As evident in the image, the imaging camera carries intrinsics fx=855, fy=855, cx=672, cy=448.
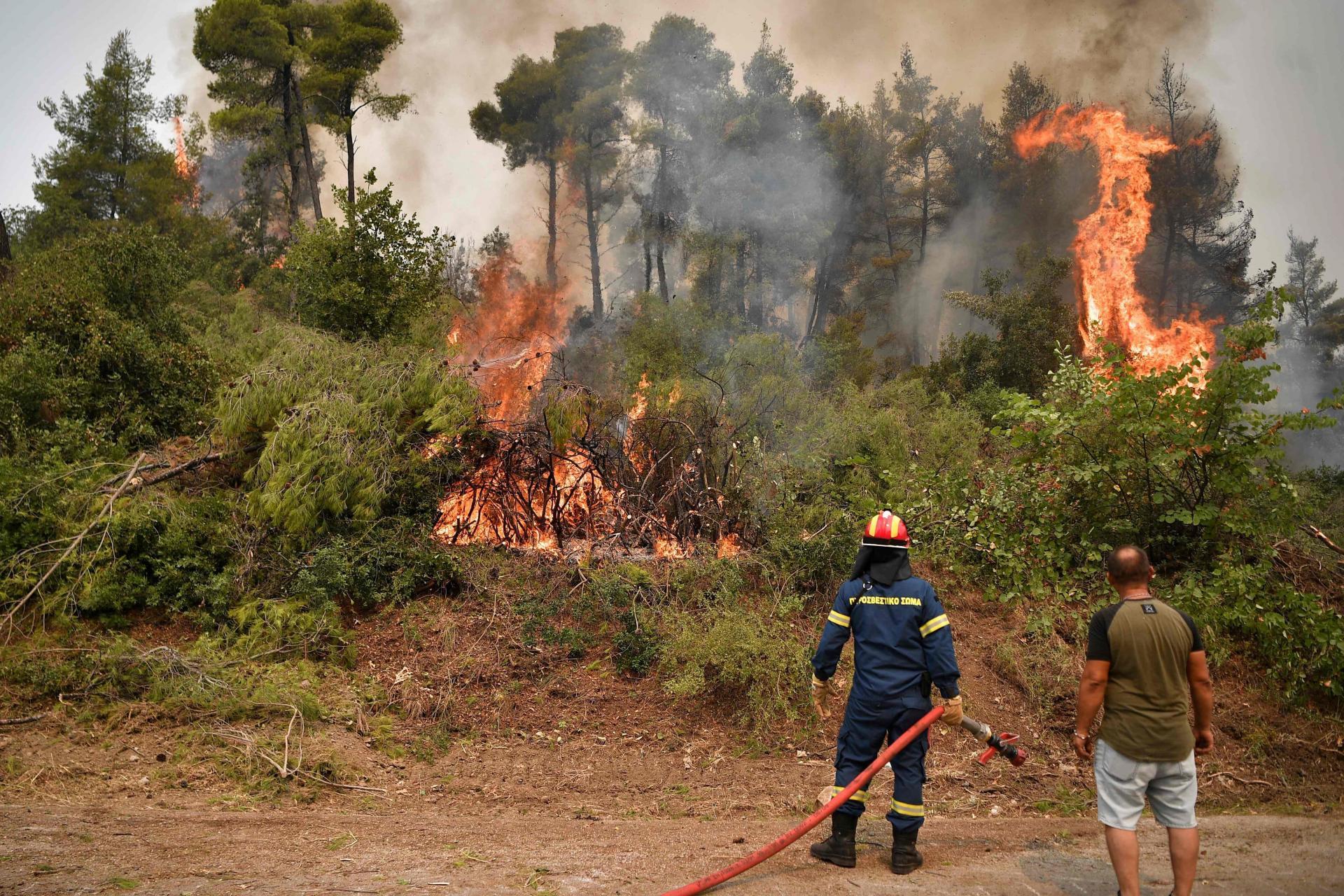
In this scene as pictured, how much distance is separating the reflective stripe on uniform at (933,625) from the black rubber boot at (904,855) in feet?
3.54

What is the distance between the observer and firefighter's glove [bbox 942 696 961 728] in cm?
459

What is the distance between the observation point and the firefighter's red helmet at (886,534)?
15.6 ft

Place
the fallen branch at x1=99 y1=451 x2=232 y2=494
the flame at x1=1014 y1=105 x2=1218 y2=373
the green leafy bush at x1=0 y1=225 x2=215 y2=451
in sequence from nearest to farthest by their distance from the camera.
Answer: the fallen branch at x1=99 y1=451 x2=232 y2=494 < the green leafy bush at x1=0 y1=225 x2=215 y2=451 < the flame at x1=1014 y1=105 x2=1218 y2=373

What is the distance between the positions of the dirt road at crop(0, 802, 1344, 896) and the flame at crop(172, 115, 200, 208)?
3092cm

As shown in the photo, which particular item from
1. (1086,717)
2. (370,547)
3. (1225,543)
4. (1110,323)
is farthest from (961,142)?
Result: (1086,717)

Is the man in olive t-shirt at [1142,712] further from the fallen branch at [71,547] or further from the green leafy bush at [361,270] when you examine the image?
the green leafy bush at [361,270]

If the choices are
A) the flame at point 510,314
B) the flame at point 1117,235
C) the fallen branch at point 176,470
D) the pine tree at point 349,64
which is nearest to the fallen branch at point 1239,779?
the fallen branch at point 176,470

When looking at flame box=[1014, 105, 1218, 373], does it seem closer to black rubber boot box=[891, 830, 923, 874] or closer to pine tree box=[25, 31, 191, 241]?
black rubber boot box=[891, 830, 923, 874]

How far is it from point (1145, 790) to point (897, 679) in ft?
4.07

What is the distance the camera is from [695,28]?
30234mm

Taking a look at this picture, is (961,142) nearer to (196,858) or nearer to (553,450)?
(553,450)

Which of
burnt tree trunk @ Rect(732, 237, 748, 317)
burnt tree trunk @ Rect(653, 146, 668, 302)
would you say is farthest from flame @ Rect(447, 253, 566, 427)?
burnt tree trunk @ Rect(732, 237, 748, 317)

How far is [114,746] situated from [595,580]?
14.0 feet

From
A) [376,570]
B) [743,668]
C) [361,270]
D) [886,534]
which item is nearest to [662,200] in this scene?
[361,270]
